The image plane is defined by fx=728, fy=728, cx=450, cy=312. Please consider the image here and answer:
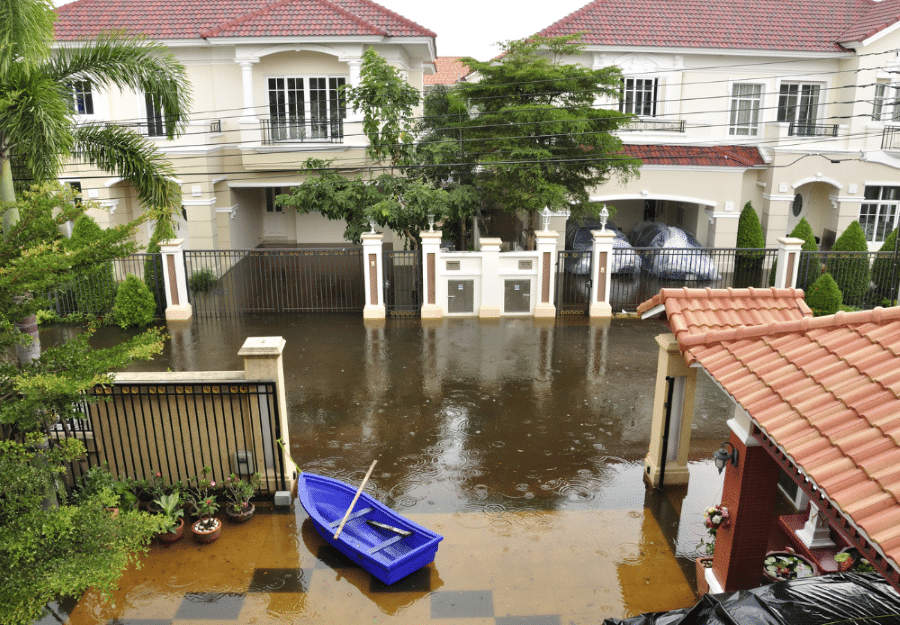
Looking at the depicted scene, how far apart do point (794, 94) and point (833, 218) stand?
4.46 m

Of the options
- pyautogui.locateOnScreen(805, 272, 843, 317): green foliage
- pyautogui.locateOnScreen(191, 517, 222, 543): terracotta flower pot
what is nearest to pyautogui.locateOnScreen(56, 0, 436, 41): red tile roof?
pyautogui.locateOnScreen(805, 272, 843, 317): green foliage

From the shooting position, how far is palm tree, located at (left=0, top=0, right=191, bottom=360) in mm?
7680

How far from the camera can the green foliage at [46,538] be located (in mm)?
5801

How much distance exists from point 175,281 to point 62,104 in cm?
1022

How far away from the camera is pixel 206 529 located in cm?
892

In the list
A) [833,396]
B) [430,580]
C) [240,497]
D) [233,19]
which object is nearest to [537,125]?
[233,19]

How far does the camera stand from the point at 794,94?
81.7 feet

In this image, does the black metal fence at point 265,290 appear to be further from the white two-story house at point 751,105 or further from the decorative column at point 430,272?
the white two-story house at point 751,105

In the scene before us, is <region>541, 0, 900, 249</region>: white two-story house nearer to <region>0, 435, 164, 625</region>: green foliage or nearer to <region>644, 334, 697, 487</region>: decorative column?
<region>644, 334, 697, 487</region>: decorative column

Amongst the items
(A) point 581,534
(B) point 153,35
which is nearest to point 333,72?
(B) point 153,35

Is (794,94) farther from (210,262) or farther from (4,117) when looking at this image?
(4,117)

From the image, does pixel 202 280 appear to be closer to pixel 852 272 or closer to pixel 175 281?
pixel 175 281

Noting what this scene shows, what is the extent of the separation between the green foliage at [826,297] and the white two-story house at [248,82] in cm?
1255

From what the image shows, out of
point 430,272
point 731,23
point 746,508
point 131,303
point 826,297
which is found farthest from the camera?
point 731,23
